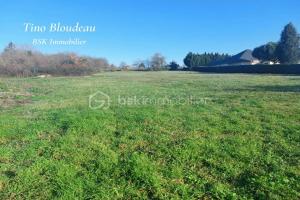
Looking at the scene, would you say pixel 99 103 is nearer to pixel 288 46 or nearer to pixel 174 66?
pixel 288 46

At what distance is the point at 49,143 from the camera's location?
7039mm

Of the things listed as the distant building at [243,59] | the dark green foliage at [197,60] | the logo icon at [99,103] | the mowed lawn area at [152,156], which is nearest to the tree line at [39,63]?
the logo icon at [99,103]

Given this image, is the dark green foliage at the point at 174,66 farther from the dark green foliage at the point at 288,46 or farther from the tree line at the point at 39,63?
the tree line at the point at 39,63

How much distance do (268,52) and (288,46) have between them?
6.19 meters

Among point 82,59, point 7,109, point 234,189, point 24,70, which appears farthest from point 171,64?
point 234,189

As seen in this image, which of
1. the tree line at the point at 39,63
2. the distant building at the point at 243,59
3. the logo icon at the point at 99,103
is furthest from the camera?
the distant building at the point at 243,59

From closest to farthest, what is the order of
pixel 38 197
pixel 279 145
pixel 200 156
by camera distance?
1. pixel 38 197
2. pixel 200 156
3. pixel 279 145

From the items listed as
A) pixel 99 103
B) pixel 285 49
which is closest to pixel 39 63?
pixel 99 103

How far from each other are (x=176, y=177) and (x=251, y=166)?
1.39 meters

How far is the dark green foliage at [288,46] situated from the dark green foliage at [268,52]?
8.54ft

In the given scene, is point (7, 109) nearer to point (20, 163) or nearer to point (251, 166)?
point (20, 163)

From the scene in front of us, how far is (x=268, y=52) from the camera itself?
7338cm

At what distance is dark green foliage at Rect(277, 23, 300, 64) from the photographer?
67625mm

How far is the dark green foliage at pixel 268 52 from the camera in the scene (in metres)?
72.4
